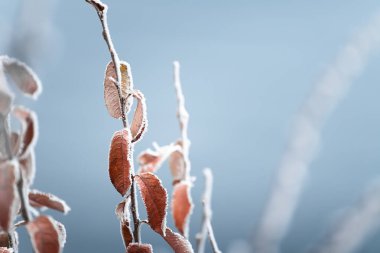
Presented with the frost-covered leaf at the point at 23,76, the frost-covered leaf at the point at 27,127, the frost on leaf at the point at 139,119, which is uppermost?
the frost on leaf at the point at 139,119

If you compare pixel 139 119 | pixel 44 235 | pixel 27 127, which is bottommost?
pixel 44 235

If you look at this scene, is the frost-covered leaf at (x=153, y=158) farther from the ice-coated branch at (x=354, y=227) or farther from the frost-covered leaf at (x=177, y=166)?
the ice-coated branch at (x=354, y=227)

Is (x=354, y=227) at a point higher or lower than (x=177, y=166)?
lower

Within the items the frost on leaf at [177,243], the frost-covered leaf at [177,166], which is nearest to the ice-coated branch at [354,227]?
the frost on leaf at [177,243]

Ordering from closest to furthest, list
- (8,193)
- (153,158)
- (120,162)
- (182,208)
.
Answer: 1. (8,193)
2. (120,162)
3. (182,208)
4. (153,158)

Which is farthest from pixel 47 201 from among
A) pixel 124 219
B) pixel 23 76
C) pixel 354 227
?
pixel 354 227

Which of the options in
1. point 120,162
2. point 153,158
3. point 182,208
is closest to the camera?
point 120,162

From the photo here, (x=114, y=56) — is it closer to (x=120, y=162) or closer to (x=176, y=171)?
(x=120, y=162)
